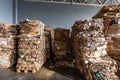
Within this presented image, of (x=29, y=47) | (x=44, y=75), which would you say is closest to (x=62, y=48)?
(x=29, y=47)

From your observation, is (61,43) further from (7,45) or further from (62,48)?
(7,45)

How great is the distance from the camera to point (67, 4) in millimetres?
12641

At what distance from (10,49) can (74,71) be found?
246 centimetres

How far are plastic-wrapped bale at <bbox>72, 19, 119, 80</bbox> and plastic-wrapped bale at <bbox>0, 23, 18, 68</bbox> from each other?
246 cm

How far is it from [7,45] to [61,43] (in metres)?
2.30

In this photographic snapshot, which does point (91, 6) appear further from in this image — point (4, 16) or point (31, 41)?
point (31, 41)

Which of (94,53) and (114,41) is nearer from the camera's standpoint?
(94,53)

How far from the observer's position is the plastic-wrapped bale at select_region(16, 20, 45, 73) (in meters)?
5.54

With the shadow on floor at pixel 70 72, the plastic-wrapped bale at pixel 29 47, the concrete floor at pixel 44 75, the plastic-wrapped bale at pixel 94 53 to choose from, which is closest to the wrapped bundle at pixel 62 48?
the shadow on floor at pixel 70 72

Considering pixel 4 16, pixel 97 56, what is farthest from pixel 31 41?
pixel 4 16

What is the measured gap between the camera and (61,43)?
7.16 metres

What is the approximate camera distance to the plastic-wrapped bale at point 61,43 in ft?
23.4

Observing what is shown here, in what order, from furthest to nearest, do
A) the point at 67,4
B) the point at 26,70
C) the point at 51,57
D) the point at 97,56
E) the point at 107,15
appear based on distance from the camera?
the point at 67,4, the point at 51,57, the point at 107,15, the point at 26,70, the point at 97,56

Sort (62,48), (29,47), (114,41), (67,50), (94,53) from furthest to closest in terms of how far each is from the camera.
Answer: (67,50)
(62,48)
(29,47)
(114,41)
(94,53)
